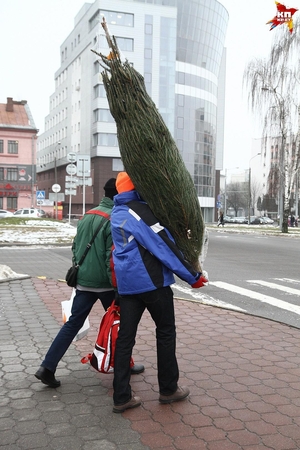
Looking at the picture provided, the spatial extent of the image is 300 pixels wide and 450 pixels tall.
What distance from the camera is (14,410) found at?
3.39 m

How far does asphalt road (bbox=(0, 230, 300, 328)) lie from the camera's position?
741 centimetres

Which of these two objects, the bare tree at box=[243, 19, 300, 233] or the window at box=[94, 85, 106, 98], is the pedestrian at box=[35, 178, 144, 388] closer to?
the bare tree at box=[243, 19, 300, 233]

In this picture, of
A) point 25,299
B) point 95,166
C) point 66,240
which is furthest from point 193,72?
point 25,299

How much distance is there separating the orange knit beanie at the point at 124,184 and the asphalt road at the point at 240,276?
363 cm

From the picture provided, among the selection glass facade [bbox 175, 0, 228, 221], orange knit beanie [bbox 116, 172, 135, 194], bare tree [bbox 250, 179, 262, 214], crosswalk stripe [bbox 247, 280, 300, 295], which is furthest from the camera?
bare tree [bbox 250, 179, 262, 214]

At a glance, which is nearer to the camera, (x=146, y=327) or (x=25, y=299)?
(x=146, y=327)

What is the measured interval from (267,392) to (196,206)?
156 cm

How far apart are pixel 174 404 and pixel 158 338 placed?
0.49 m

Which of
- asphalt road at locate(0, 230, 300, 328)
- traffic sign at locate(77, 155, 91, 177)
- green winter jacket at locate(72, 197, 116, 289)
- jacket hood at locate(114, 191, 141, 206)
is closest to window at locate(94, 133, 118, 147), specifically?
traffic sign at locate(77, 155, 91, 177)

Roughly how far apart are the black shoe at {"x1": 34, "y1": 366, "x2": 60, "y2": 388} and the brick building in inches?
2335

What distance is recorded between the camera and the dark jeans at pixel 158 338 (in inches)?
134

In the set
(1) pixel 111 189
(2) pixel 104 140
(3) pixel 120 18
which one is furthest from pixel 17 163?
(1) pixel 111 189

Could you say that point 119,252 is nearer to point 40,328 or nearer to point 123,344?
point 123,344

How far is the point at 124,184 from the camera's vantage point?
3.55m
